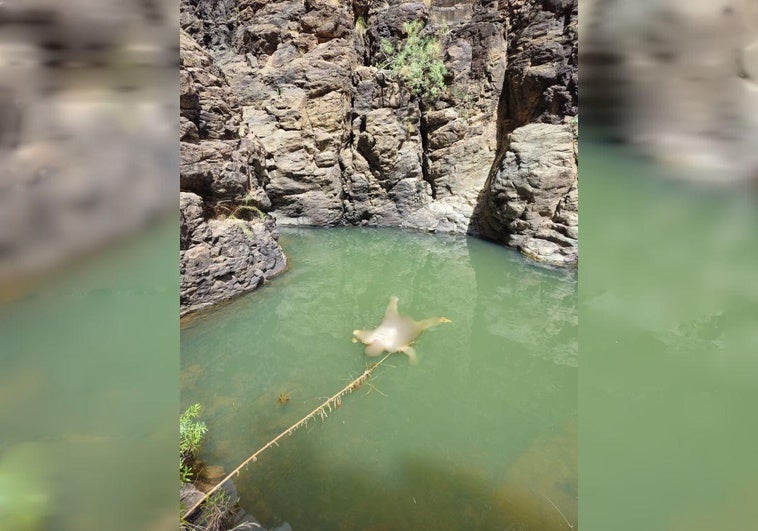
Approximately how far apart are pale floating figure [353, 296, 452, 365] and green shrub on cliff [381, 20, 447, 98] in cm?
915

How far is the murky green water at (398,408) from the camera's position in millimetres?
2232

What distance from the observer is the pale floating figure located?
394cm

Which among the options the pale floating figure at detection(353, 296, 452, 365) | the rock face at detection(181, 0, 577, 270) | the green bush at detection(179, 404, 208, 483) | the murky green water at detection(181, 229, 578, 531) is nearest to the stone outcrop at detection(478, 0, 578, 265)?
the rock face at detection(181, 0, 577, 270)

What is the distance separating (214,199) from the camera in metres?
5.66

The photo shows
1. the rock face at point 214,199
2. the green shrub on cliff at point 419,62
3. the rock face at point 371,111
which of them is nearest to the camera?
the rock face at point 214,199

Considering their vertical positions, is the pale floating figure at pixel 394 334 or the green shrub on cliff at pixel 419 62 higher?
the green shrub on cliff at pixel 419 62

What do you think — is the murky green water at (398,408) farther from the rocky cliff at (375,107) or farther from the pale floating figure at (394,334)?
the rocky cliff at (375,107)

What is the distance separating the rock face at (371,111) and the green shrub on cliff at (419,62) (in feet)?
0.68
